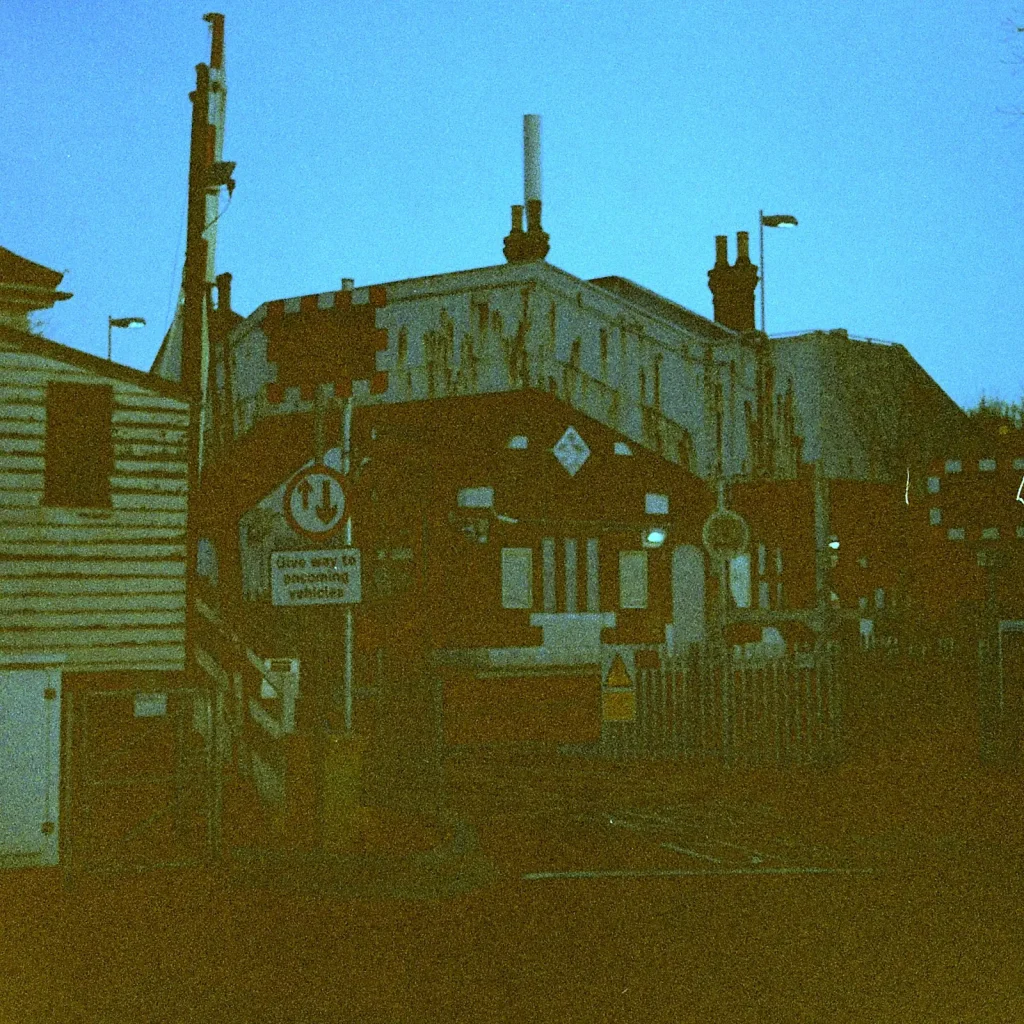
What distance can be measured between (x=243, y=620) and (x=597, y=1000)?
55.4ft

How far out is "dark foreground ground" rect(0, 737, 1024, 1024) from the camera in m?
6.68

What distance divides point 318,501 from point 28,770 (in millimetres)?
2869

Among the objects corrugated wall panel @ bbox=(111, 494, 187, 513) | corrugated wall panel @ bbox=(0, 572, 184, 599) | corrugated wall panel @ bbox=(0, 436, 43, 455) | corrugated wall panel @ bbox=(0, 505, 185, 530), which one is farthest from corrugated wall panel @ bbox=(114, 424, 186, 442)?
corrugated wall panel @ bbox=(0, 572, 184, 599)

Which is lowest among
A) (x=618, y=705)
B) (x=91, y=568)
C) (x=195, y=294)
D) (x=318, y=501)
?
(x=618, y=705)

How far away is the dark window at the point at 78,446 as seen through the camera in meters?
15.9

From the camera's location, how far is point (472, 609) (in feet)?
82.4

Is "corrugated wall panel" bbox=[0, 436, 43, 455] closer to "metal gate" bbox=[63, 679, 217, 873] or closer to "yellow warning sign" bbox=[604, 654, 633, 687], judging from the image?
"metal gate" bbox=[63, 679, 217, 873]

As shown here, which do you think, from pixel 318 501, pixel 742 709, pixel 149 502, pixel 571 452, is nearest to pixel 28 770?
pixel 318 501

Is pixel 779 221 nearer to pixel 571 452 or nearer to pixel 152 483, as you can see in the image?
pixel 571 452

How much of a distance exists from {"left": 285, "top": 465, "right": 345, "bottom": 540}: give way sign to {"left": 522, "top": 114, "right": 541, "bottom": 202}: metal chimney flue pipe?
21027 millimetres

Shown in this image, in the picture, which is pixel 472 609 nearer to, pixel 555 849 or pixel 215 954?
pixel 555 849

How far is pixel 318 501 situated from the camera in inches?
455

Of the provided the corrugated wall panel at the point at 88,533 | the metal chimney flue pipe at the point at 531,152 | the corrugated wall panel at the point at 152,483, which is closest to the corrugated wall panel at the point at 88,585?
the corrugated wall panel at the point at 88,533

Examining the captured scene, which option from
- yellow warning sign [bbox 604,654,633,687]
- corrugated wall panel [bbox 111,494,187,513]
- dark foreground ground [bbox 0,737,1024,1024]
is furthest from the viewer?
yellow warning sign [bbox 604,654,633,687]
